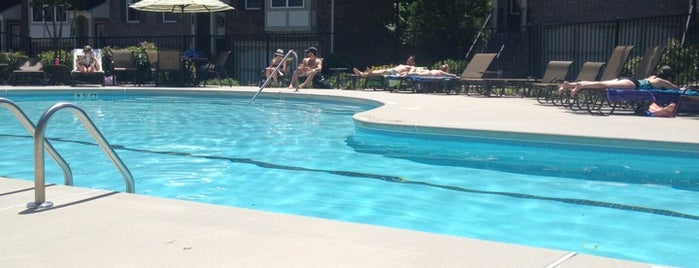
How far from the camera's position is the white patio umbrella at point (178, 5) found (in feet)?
68.3

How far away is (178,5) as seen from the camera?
69.6ft

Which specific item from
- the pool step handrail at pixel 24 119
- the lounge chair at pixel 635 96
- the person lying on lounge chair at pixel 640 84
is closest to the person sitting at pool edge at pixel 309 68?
the lounge chair at pixel 635 96

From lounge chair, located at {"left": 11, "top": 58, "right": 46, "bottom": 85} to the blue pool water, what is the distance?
926 centimetres

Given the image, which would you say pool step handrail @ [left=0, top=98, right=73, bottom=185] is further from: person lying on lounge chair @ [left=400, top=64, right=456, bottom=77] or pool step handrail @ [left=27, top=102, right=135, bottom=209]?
person lying on lounge chair @ [left=400, top=64, right=456, bottom=77]

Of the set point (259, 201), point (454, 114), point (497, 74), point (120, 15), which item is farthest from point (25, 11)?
point (259, 201)

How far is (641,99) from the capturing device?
38.5ft

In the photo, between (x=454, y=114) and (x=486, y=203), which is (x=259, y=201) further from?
(x=454, y=114)

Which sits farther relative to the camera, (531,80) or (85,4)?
(85,4)

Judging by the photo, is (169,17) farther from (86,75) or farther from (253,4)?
(86,75)

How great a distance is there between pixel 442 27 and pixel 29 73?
11634 millimetres

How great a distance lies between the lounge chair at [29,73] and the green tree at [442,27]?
1050 cm

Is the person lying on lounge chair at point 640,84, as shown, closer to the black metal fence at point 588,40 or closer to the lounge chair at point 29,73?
the black metal fence at point 588,40

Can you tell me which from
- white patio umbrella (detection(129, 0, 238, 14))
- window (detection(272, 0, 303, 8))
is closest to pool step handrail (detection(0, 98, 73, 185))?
white patio umbrella (detection(129, 0, 238, 14))

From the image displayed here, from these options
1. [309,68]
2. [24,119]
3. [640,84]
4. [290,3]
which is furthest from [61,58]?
[24,119]
